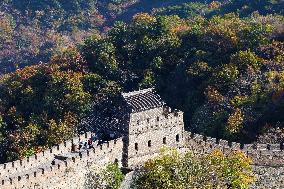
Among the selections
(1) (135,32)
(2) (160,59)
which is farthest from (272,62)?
(1) (135,32)

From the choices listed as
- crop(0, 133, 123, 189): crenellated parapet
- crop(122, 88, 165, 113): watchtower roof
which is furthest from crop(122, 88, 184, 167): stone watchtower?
crop(0, 133, 123, 189): crenellated parapet

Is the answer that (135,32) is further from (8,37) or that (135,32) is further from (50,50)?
(8,37)

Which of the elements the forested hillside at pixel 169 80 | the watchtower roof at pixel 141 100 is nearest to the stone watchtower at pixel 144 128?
the watchtower roof at pixel 141 100

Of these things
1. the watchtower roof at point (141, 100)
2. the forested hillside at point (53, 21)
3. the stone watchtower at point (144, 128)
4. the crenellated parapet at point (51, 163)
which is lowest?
the crenellated parapet at point (51, 163)

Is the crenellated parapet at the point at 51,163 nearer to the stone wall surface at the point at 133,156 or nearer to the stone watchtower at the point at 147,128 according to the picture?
the stone wall surface at the point at 133,156

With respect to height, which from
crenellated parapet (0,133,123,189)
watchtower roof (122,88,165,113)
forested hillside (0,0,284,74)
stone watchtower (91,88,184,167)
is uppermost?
forested hillside (0,0,284,74)

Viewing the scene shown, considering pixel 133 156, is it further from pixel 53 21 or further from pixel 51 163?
pixel 53 21

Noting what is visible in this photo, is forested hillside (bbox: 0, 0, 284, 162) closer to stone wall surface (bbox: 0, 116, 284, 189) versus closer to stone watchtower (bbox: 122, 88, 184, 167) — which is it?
stone wall surface (bbox: 0, 116, 284, 189)
